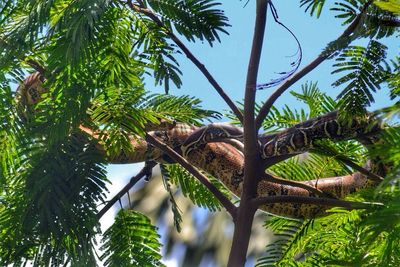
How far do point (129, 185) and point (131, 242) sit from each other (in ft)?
1.43

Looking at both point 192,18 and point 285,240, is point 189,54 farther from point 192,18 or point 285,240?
point 285,240

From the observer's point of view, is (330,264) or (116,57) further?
(116,57)

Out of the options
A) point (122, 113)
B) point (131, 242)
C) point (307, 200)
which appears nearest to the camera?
point (122, 113)

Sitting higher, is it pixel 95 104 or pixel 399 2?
pixel 95 104

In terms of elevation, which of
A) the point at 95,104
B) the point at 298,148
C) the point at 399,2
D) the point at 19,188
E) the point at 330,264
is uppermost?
the point at 298,148

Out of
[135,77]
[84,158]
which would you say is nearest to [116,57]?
[135,77]

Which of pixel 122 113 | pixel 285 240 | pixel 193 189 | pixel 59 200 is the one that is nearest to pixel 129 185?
pixel 193 189

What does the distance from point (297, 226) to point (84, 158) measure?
115 cm

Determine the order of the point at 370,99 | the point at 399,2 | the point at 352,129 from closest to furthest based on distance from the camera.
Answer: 1. the point at 399,2
2. the point at 370,99
3. the point at 352,129

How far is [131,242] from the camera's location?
8.39ft

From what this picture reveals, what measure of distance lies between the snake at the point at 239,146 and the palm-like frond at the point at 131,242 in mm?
230

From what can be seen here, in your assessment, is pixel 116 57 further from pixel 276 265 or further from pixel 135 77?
pixel 276 265

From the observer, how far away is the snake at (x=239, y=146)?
99.5 inches

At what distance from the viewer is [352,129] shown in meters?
2.53
